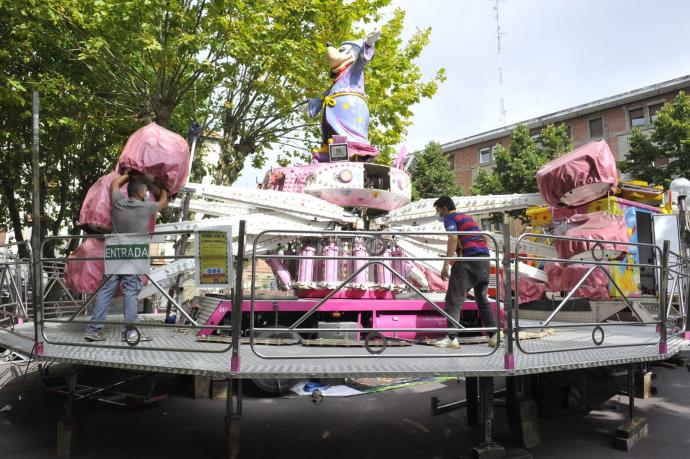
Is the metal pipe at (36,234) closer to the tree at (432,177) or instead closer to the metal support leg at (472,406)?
the metal support leg at (472,406)

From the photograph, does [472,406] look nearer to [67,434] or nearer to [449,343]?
[449,343]

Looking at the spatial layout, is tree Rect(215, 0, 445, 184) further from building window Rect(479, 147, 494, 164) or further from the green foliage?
building window Rect(479, 147, 494, 164)

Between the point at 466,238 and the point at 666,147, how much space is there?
845 inches

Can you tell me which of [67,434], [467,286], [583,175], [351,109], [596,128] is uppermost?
[596,128]

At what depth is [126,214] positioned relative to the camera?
16.3ft

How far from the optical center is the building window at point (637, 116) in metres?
28.5

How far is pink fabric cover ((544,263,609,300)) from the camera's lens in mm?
6734

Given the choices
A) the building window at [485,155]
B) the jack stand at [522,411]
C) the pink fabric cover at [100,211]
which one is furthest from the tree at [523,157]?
the pink fabric cover at [100,211]

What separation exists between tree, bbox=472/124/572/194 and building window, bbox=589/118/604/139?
6.32 metres

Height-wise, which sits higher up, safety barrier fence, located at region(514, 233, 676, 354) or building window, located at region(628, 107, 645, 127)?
building window, located at region(628, 107, 645, 127)

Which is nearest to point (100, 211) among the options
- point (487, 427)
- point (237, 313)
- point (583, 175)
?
point (237, 313)

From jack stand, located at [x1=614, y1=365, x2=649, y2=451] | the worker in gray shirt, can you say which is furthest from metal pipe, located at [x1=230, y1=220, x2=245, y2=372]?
jack stand, located at [x1=614, y1=365, x2=649, y2=451]

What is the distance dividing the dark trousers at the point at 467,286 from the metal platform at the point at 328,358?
39 cm

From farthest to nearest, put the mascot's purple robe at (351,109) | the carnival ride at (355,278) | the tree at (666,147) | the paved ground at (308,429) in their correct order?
the tree at (666,147) → the mascot's purple robe at (351,109) → the paved ground at (308,429) → the carnival ride at (355,278)
